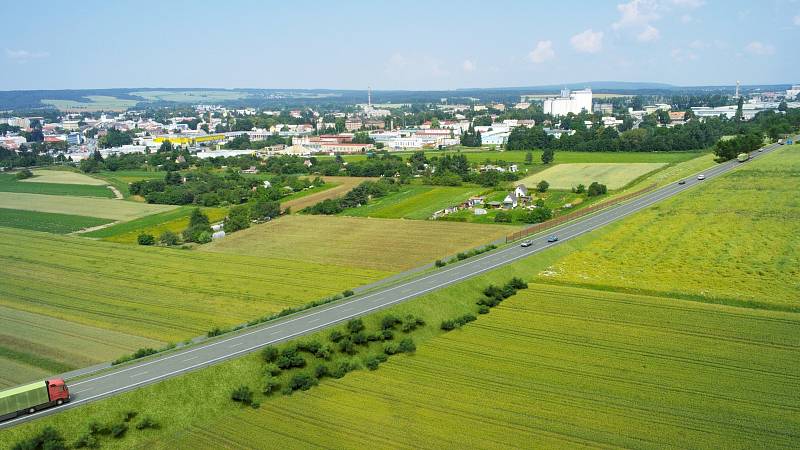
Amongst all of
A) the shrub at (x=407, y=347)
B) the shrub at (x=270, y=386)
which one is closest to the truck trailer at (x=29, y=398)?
the shrub at (x=270, y=386)

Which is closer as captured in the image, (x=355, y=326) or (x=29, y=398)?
(x=29, y=398)

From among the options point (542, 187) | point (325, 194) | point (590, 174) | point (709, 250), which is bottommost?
point (325, 194)

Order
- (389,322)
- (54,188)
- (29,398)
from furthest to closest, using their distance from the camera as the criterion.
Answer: (54,188) → (389,322) → (29,398)

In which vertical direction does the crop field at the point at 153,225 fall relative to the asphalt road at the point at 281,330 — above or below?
below

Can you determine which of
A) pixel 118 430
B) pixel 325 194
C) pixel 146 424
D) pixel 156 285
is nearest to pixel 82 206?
pixel 325 194

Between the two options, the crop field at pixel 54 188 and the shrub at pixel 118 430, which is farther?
the crop field at pixel 54 188

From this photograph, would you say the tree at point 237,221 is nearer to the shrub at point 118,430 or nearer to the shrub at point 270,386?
the shrub at point 270,386

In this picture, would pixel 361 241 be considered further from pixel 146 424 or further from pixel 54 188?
pixel 54 188

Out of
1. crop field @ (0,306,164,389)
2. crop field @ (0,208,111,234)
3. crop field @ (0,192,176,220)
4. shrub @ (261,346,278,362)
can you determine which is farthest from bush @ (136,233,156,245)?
shrub @ (261,346,278,362)
